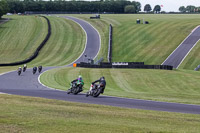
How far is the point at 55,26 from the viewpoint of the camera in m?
111

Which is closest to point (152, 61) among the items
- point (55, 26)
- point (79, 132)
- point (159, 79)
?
point (159, 79)

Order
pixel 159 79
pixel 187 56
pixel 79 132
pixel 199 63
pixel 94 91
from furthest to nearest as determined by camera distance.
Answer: pixel 187 56 → pixel 199 63 → pixel 159 79 → pixel 94 91 → pixel 79 132

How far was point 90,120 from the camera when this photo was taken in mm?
16500

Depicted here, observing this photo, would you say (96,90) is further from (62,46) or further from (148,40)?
(62,46)

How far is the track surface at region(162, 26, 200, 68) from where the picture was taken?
71.4m

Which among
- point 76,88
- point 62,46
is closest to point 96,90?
point 76,88

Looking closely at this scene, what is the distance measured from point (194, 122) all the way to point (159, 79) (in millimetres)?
30821

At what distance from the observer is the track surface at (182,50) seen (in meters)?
71.4

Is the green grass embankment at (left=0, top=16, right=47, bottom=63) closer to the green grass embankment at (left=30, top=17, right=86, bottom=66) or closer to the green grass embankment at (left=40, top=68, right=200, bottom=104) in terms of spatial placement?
the green grass embankment at (left=30, top=17, right=86, bottom=66)

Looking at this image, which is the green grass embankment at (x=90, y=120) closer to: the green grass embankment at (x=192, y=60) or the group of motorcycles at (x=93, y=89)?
the group of motorcycles at (x=93, y=89)

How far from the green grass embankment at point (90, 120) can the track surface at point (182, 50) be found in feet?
166

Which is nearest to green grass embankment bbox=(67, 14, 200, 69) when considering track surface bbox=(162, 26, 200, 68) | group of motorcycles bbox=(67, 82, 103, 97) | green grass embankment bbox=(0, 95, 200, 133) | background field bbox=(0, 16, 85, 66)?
track surface bbox=(162, 26, 200, 68)

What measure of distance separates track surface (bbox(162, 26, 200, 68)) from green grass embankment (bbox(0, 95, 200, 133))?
5072 centimetres

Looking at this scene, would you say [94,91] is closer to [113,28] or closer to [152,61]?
[152,61]
